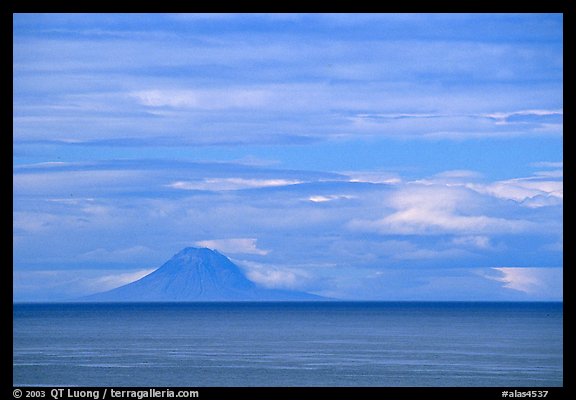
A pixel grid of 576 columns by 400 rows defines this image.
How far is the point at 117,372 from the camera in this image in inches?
1593

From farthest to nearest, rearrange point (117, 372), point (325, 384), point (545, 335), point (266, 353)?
point (545, 335) → point (266, 353) → point (117, 372) → point (325, 384)

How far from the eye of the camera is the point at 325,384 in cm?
3491
